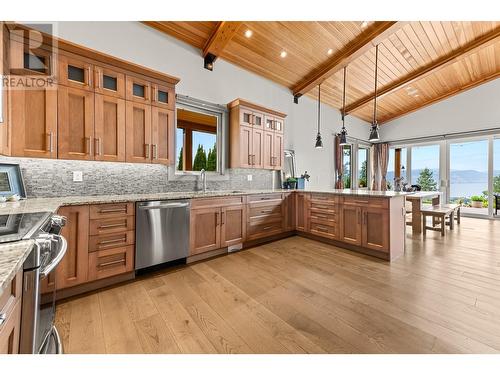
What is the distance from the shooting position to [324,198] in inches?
143

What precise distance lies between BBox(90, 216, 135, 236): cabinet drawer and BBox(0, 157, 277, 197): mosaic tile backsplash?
2.15ft

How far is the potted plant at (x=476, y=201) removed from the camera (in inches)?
242

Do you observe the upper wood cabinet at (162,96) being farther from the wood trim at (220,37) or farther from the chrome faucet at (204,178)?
the wood trim at (220,37)

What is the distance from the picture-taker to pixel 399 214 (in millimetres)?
3094

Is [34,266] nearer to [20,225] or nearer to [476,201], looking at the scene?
[20,225]

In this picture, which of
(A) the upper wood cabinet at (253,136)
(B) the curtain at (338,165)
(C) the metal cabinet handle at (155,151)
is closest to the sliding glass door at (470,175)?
(B) the curtain at (338,165)

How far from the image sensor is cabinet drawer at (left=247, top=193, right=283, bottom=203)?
343 centimetres

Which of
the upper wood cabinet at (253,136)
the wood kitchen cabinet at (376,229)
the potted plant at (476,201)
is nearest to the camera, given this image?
the wood kitchen cabinet at (376,229)

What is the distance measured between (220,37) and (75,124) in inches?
93.7

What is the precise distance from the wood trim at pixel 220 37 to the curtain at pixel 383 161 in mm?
6769

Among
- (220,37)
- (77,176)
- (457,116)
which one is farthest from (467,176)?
(77,176)

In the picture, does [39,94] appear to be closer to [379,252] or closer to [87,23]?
[87,23]

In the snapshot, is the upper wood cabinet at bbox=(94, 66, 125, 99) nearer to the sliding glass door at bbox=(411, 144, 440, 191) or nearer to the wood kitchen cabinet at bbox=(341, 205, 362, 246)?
the wood kitchen cabinet at bbox=(341, 205, 362, 246)
